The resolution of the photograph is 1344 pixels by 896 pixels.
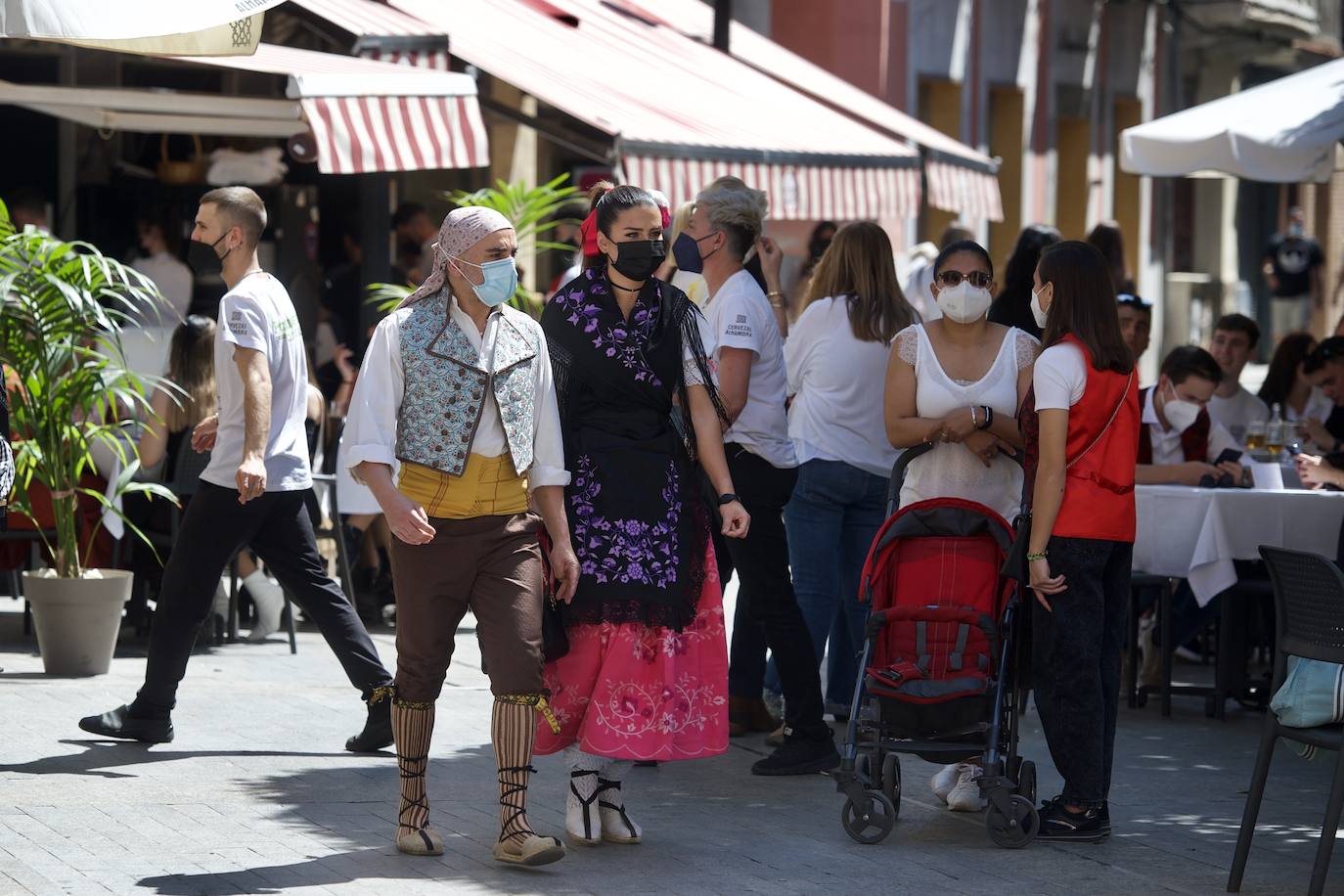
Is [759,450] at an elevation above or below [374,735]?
above

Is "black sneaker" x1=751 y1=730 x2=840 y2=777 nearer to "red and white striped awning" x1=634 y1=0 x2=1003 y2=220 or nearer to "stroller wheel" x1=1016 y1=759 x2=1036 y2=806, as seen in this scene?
"stroller wheel" x1=1016 y1=759 x2=1036 y2=806

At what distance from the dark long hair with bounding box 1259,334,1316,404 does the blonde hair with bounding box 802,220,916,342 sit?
416 cm

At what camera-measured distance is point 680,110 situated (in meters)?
14.2

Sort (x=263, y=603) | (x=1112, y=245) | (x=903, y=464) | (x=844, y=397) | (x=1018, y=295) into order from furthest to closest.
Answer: (x=1112, y=245) → (x=263, y=603) → (x=1018, y=295) → (x=844, y=397) → (x=903, y=464)

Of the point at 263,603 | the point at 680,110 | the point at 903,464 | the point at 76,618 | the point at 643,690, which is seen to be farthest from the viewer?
the point at 680,110

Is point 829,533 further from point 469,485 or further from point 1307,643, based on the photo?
point 1307,643

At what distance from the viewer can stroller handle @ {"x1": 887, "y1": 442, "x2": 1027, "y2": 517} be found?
278 inches

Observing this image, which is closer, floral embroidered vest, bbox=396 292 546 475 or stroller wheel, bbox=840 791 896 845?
floral embroidered vest, bbox=396 292 546 475

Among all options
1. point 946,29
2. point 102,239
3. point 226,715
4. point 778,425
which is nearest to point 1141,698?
point 778,425

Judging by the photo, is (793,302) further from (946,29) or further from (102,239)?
(946,29)

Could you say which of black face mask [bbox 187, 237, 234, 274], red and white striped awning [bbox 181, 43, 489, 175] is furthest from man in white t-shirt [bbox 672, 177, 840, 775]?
red and white striped awning [bbox 181, 43, 489, 175]

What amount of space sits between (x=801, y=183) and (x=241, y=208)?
703 cm

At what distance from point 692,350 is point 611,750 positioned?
1.19 meters

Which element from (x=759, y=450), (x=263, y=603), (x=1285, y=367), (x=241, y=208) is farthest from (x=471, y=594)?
(x=1285, y=367)
